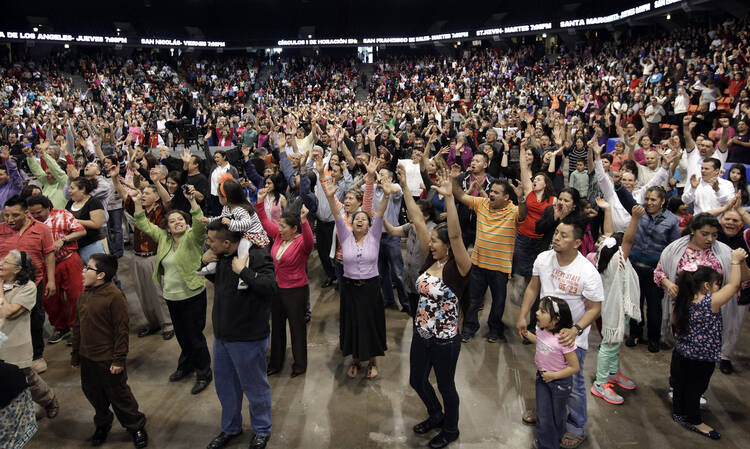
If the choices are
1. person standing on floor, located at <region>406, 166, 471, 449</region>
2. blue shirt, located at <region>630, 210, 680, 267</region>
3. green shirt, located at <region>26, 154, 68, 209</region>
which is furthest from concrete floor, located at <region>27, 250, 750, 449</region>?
green shirt, located at <region>26, 154, 68, 209</region>

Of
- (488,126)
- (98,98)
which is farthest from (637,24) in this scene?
(98,98)

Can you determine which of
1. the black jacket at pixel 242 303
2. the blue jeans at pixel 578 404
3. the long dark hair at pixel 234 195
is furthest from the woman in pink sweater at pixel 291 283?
the blue jeans at pixel 578 404

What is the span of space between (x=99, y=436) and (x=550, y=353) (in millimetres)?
3399

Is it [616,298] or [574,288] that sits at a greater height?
[574,288]

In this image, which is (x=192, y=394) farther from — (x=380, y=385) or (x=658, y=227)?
(x=658, y=227)

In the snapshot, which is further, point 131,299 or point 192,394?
point 131,299

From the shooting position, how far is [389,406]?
13.3 feet

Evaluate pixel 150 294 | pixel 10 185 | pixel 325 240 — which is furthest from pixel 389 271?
pixel 10 185

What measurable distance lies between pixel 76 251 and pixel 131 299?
135 cm

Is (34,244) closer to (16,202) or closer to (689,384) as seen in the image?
(16,202)

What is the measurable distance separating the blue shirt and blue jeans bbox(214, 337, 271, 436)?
3668 millimetres

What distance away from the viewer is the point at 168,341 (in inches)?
207

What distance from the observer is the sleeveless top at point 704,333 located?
3.46m

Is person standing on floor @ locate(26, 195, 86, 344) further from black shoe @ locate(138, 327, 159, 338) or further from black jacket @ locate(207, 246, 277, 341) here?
black jacket @ locate(207, 246, 277, 341)
